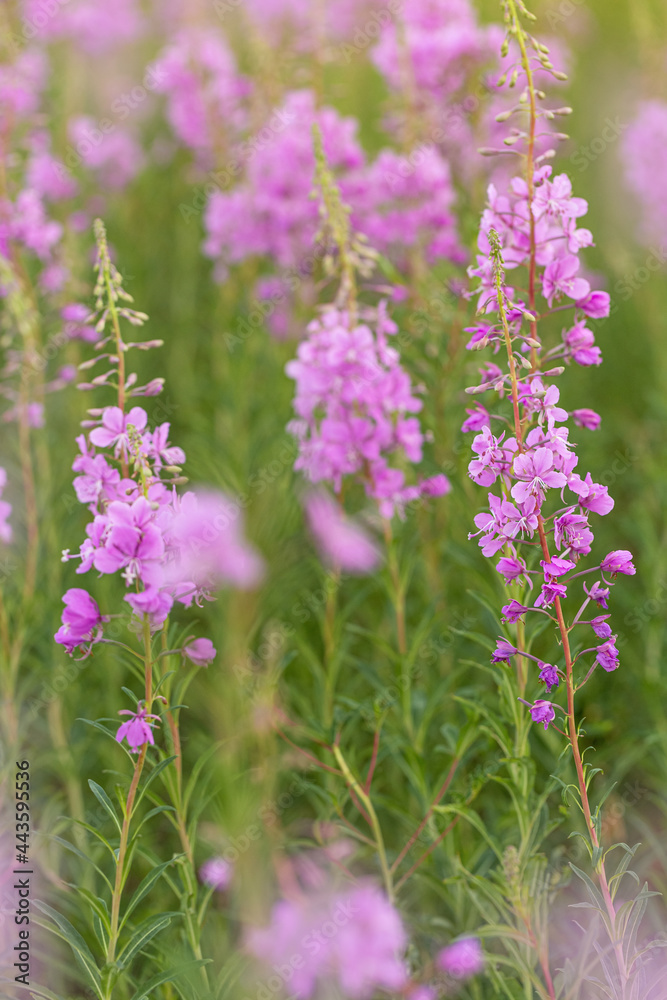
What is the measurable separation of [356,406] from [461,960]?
1.88 metres

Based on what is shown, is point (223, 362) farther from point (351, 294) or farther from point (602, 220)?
point (602, 220)

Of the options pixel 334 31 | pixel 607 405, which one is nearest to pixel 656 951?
pixel 607 405

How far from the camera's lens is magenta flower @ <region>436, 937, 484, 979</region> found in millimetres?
2736

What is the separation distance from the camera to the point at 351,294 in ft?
10.4

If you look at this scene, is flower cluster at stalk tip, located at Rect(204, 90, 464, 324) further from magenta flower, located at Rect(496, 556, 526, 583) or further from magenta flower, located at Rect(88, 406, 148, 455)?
magenta flower, located at Rect(496, 556, 526, 583)

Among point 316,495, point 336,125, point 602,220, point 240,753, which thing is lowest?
point 240,753

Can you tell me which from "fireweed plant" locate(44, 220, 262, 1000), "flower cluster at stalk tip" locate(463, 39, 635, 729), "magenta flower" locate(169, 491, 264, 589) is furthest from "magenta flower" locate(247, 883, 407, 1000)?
"magenta flower" locate(169, 491, 264, 589)

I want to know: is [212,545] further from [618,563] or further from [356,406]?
[618,563]

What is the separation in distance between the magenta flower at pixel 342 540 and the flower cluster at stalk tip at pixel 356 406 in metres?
0.28

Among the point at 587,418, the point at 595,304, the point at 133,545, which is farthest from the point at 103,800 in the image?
the point at 595,304

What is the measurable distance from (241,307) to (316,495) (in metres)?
2.27

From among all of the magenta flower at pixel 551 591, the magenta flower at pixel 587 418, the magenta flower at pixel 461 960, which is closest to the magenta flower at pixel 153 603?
the magenta flower at pixel 551 591

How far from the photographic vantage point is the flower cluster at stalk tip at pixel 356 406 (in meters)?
3.04

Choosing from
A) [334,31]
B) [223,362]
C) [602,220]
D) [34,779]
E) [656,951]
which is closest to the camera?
[656,951]
